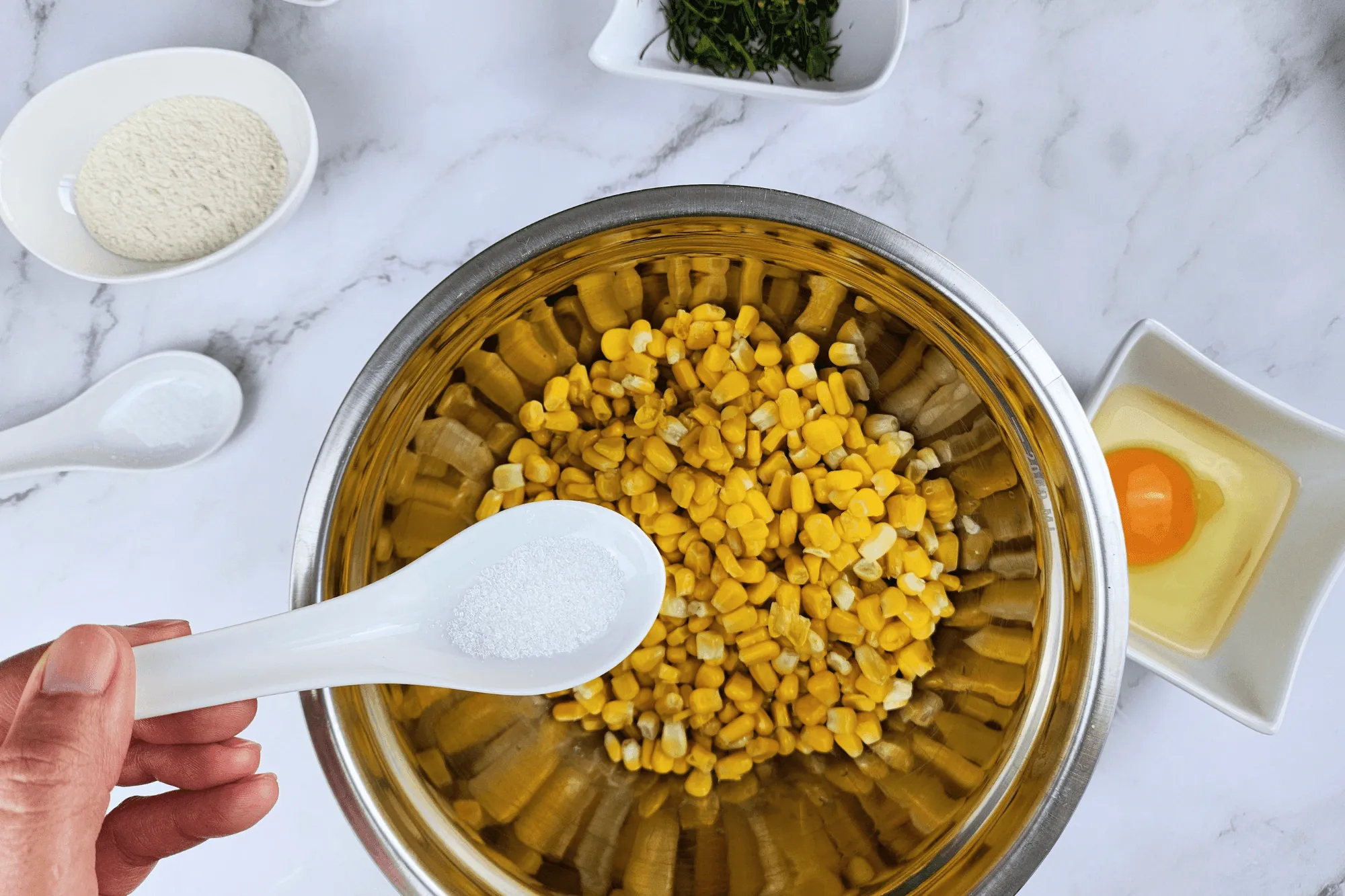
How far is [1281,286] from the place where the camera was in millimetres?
1008

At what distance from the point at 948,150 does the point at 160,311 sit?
0.94 metres

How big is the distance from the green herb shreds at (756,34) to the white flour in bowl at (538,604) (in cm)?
60

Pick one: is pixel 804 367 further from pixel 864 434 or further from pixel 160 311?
pixel 160 311

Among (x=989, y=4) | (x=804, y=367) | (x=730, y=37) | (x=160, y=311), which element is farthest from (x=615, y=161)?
(x=160, y=311)

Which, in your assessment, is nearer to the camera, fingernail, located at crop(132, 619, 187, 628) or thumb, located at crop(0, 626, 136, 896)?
thumb, located at crop(0, 626, 136, 896)

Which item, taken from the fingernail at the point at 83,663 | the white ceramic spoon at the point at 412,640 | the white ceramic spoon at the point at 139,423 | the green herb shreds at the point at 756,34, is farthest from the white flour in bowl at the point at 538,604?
the green herb shreds at the point at 756,34

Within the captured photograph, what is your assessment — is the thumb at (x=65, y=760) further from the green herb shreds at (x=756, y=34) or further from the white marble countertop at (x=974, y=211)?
the green herb shreds at (x=756, y=34)

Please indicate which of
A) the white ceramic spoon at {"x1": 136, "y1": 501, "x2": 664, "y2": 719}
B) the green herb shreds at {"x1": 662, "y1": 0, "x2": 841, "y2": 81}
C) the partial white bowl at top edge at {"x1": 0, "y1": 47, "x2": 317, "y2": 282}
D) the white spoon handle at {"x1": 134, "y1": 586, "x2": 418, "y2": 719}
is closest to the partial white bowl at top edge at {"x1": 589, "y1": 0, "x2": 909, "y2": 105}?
the green herb shreds at {"x1": 662, "y1": 0, "x2": 841, "y2": 81}

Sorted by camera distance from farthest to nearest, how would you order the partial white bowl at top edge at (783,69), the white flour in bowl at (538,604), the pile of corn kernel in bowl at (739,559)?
the partial white bowl at top edge at (783,69), the pile of corn kernel in bowl at (739,559), the white flour in bowl at (538,604)

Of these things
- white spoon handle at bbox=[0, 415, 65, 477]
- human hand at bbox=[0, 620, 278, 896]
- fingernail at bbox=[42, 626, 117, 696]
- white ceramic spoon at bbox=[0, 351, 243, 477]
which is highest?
fingernail at bbox=[42, 626, 117, 696]

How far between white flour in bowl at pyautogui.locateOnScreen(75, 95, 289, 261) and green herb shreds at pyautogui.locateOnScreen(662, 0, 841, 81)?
488 mm

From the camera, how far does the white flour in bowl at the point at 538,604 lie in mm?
675

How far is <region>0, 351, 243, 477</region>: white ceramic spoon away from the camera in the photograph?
0.99m

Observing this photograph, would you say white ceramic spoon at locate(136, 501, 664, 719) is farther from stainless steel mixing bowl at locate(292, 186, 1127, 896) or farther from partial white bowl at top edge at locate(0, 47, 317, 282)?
partial white bowl at top edge at locate(0, 47, 317, 282)
